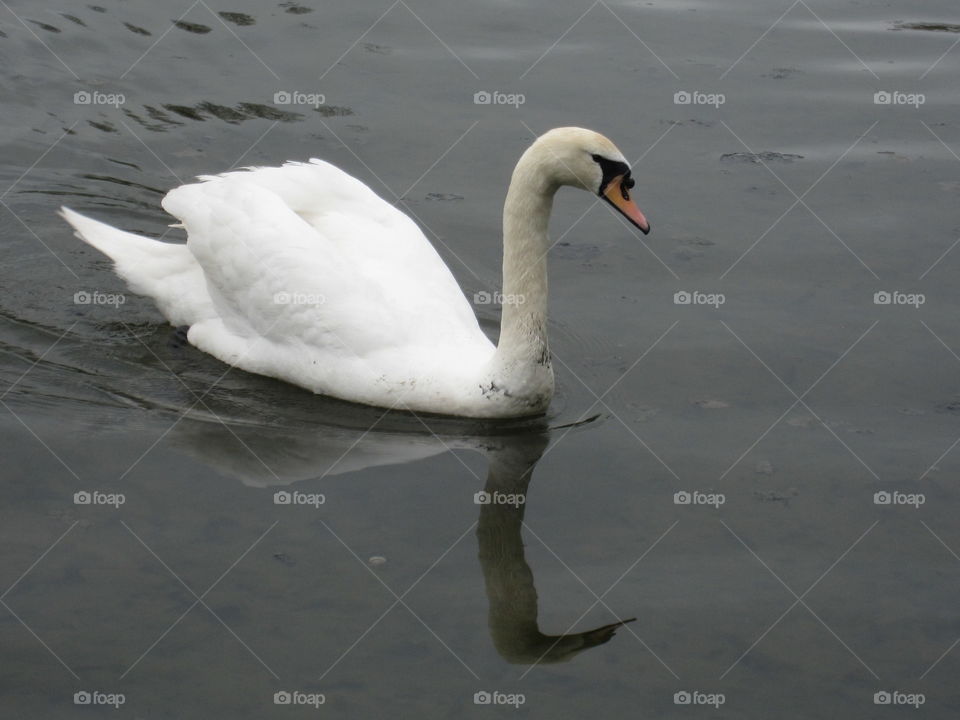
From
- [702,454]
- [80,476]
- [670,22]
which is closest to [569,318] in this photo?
[702,454]

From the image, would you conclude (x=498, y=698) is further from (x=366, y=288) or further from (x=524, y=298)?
(x=366, y=288)

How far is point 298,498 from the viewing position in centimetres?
816

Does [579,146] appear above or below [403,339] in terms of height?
above

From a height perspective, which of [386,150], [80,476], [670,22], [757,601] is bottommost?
[757,601]

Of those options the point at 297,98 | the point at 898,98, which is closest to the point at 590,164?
the point at 297,98

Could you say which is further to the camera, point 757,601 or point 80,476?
point 80,476

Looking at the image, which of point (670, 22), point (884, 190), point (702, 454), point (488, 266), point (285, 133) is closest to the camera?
point (702, 454)

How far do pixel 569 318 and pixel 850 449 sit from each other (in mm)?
2270

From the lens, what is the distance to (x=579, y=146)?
834 cm

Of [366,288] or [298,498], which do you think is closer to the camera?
[298,498]

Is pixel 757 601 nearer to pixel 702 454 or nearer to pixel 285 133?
pixel 702 454

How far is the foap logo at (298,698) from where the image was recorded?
6.66 metres
